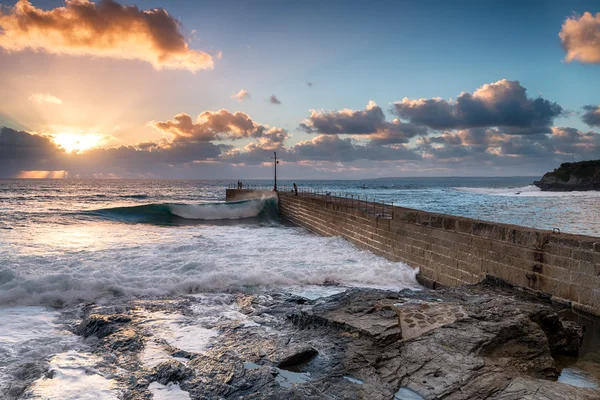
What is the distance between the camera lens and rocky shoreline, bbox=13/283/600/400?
14.1ft

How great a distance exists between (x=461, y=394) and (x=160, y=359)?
3.96m

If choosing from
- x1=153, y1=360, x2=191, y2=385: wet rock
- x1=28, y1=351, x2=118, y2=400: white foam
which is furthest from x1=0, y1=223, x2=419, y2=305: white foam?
x1=153, y1=360, x2=191, y2=385: wet rock

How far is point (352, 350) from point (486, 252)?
15.3 feet

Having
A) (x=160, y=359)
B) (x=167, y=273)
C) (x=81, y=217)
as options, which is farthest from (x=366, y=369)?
(x=81, y=217)

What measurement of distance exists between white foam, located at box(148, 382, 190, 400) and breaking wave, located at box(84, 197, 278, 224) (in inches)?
1057

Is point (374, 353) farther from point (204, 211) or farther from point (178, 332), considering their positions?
point (204, 211)

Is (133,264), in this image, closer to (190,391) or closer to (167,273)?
(167,273)

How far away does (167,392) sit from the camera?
15.0 feet

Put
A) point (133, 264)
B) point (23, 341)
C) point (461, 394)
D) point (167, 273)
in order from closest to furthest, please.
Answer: point (461, 394) → point (23, 341) → point (167, 273) → point (133, 264)

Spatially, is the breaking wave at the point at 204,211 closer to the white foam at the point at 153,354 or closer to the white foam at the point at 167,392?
the white foam at the point at 153,354

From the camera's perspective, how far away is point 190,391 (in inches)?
179

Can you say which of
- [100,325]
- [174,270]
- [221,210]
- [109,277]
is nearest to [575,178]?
[221,210]

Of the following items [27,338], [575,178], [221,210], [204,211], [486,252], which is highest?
[575,178]

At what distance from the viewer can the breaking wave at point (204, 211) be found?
31297 millimetres
